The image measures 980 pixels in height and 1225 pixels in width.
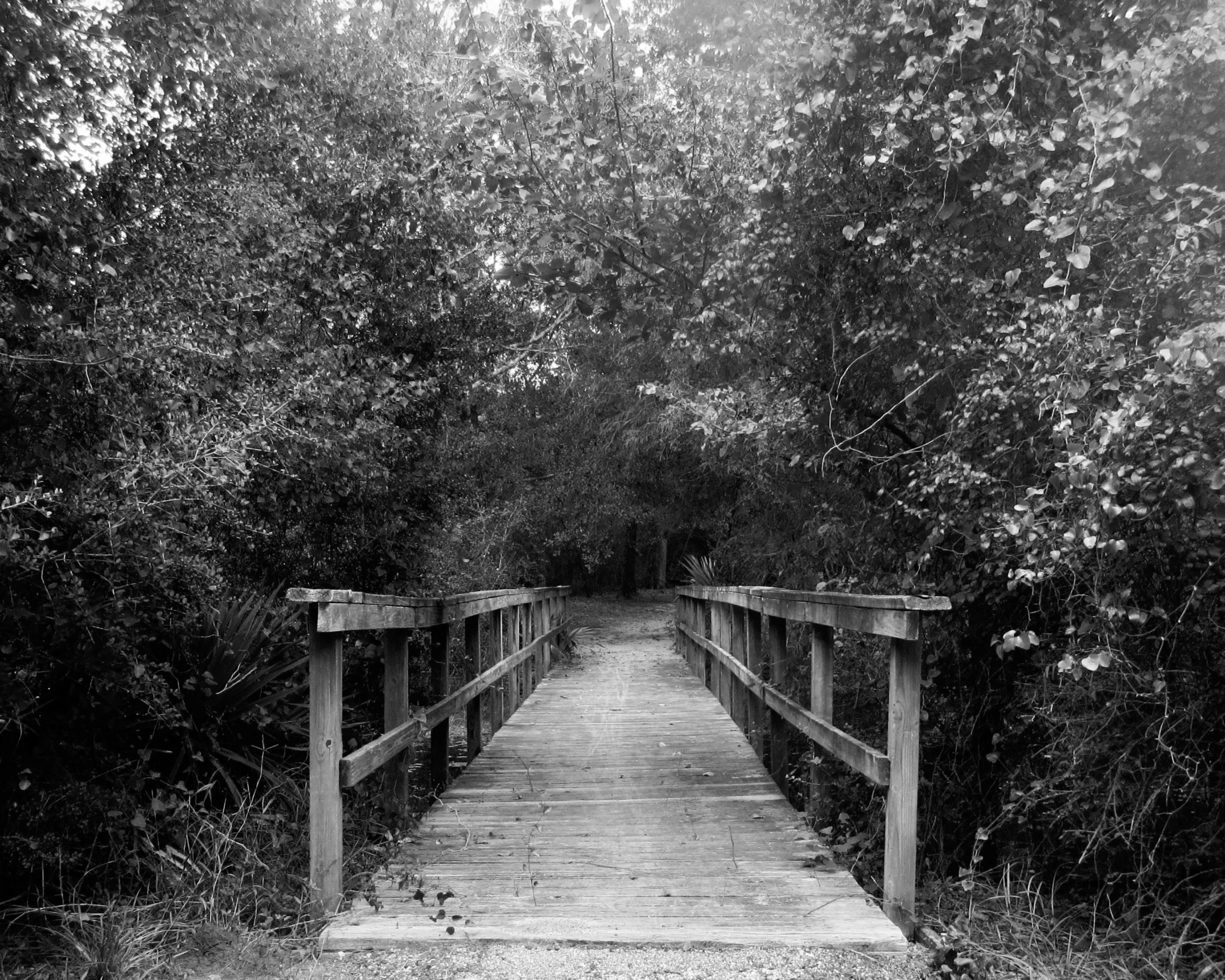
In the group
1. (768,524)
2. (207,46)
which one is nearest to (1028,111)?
(207,46)

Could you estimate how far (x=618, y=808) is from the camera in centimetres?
544

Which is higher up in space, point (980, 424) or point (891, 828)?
point (980, 424)

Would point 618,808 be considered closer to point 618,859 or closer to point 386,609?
point 618,859

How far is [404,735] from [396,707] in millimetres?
273

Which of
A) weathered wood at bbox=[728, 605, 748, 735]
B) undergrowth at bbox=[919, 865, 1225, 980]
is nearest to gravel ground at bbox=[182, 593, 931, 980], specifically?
undergrowth at bbox=[919, 865, 1225, 980]

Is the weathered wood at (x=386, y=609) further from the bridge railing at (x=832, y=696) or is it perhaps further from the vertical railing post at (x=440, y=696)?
the bridge railing at (x=832, y=696)

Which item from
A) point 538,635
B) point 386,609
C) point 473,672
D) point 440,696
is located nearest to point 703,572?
point 538,635

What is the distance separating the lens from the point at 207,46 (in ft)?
19.5

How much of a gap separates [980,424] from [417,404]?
4177 mm

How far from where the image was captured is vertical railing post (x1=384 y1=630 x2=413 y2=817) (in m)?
4.89

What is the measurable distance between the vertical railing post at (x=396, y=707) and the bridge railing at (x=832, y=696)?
195cm

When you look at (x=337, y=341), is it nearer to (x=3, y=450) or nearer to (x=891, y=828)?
(x=3, y=450)

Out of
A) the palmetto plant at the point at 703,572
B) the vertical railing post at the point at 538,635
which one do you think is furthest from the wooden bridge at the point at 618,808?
the palmetto plant at the point at 703,572

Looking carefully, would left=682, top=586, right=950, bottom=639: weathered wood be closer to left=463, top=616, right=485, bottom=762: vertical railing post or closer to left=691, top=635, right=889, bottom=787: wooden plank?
left=691, top=635, right=889, bottom=787: wooden plank
